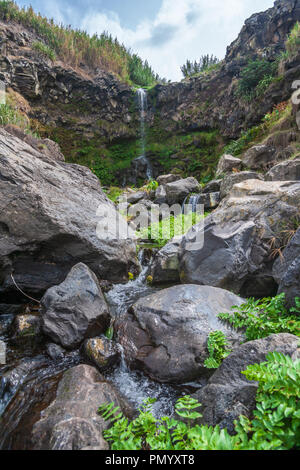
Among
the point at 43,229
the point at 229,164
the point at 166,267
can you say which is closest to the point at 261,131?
the point at 229,164

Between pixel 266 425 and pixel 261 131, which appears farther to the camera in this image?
pixel 261 131

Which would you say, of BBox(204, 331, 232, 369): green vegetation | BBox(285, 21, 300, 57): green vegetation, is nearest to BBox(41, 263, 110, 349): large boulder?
BBox(204, 331, 232, 369): green vegetation

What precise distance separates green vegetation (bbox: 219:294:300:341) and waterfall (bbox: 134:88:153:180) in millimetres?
19809

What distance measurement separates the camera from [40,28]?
2164cm

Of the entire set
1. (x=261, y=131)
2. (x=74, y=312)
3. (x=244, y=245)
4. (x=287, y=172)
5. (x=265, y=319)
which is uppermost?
(x=261, y=131)

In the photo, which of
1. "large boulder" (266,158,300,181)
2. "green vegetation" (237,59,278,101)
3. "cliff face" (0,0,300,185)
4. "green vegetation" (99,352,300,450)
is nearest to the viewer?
"green vegetation" (99,352,300,450)

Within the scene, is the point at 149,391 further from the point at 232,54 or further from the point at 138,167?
the point at 232,54

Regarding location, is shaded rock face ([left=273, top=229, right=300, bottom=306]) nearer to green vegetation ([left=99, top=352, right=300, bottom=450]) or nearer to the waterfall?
green vegetation ([left=99, top=352, right=300, bottom=450])

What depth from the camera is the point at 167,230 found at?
8719 mm

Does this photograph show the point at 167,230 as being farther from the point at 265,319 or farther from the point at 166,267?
the point at 265,319

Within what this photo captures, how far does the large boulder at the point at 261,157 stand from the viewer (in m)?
10.0

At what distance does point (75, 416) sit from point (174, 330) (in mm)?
1577

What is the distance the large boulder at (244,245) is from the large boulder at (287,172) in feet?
5.96

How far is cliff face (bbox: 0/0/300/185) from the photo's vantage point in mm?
17219
